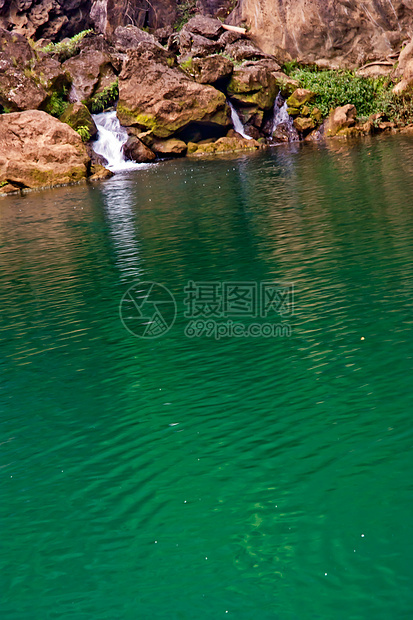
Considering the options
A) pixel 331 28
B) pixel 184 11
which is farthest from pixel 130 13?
pixel 331 28

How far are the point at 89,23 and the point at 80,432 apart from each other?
48976 mm

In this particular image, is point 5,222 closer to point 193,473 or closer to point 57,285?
point 57,285

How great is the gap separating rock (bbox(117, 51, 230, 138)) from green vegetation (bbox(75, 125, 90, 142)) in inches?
85.0

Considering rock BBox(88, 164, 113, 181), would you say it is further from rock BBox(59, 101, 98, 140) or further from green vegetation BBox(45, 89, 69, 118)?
green vegetation BBox(45, 89, 69, 118)

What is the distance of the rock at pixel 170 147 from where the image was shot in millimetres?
36000

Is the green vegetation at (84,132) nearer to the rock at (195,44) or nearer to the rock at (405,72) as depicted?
the rock at (195,44)

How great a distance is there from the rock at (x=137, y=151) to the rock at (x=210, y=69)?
561cm

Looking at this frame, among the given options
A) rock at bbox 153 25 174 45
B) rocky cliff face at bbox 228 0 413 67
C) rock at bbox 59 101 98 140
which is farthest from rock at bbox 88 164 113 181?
rock at bbox 153 25 174 45

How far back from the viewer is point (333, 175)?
20812 millimetres

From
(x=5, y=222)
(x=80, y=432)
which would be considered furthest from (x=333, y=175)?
(x=80, y=432)

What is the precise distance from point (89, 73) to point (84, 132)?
5.58 meters

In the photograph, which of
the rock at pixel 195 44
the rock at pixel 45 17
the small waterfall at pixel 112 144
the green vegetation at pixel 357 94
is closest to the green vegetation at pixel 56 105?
the small waterfall at pixel 112 144

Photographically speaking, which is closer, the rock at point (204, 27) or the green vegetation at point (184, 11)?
the rock at point (204, 27)

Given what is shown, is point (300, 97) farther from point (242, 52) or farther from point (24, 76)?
point (24, 76)
